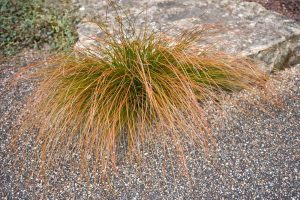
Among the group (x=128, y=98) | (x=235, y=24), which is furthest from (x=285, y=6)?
(x=128, y=98)

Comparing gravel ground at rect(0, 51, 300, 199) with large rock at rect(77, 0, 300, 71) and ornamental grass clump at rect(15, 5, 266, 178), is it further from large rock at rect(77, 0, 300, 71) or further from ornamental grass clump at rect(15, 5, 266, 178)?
large rock at rect(77, 0, 300, 71)

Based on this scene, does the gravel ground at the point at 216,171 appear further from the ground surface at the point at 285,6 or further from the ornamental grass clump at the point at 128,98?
the ground surface at the point at 285,6

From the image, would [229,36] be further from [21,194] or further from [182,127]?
[21,194]

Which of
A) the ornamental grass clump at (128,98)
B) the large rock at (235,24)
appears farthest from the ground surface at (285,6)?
the ornamental grass clump at (128,98)

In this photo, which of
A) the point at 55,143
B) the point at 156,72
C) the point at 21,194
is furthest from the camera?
the point at 156,72

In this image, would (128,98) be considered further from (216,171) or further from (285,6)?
(285,6)

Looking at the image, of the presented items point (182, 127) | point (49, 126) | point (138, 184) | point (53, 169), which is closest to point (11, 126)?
point (49, 126)
